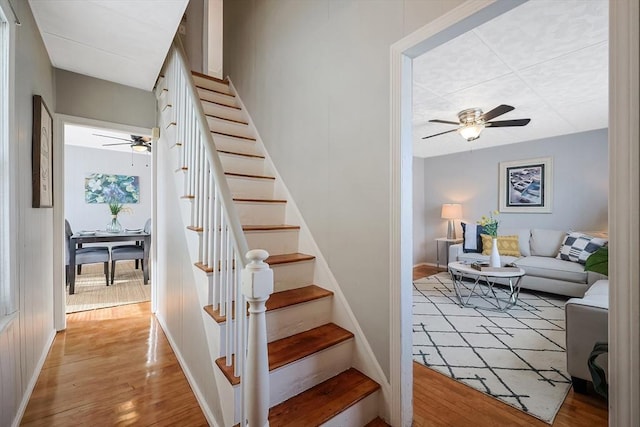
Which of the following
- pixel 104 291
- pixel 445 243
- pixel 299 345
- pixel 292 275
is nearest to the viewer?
pixel 299 345

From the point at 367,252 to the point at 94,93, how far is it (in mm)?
3322

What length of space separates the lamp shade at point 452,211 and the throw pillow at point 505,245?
0.75 m

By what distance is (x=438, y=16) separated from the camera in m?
1.27

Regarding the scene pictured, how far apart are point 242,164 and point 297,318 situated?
1470 mm

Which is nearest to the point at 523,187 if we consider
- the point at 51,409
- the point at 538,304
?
the point at 538,304

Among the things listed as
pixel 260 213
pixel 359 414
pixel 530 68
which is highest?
pixel 530 68

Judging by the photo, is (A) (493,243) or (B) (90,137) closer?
(A) (493,243)

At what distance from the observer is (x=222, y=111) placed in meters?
2.96

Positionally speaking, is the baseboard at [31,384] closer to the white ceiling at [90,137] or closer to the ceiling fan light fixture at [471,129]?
the white ceiling at [90,137]

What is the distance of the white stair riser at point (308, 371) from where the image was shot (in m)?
1.37

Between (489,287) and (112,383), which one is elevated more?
(489,287)

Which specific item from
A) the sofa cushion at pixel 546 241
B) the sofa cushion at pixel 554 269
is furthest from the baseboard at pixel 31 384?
the sofa cushion at pixel 546 241

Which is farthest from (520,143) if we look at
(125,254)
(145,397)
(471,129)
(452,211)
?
(125,254)

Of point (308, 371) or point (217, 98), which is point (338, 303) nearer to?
point (308, 371)
